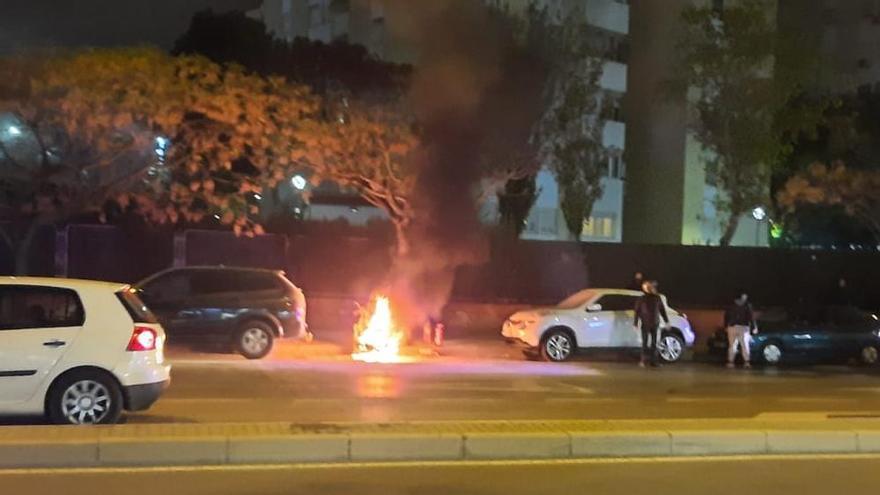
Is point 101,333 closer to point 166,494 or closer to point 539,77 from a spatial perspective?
point 166,494

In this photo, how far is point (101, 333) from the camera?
1053 cm

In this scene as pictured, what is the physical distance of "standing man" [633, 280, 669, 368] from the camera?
19906mm

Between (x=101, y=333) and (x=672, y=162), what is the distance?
32.1 meters

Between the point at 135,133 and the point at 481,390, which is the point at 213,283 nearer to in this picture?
the point at 135,133

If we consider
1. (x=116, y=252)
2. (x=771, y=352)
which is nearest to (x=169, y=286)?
(x=116, y=252)

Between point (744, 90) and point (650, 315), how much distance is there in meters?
13.0

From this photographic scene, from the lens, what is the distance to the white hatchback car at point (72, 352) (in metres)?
10.3

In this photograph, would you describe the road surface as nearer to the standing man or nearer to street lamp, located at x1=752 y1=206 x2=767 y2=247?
the standing man

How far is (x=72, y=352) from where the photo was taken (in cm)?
1041

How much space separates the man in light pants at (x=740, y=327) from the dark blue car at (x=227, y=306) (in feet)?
28.5

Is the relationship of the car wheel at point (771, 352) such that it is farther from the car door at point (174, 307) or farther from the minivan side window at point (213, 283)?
the car door at point (174, 307)

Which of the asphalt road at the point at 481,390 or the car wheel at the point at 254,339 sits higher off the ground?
the car wheel at the point at 254,339

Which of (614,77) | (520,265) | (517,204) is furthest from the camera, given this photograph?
(614,77)

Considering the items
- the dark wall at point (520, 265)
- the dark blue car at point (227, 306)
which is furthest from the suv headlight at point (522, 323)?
the dark wall at point (520, 265)
